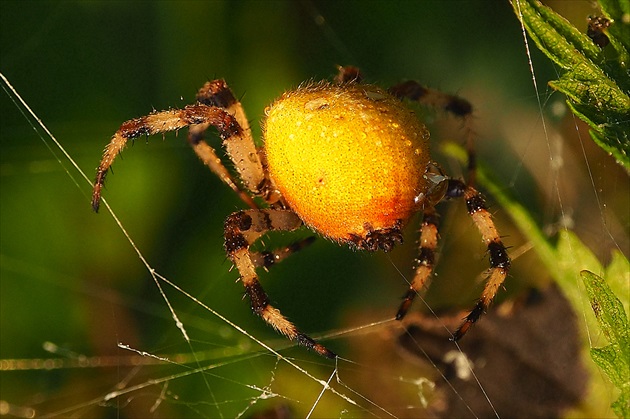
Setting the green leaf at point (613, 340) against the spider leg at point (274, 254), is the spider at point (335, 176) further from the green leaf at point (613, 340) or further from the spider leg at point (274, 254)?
the green leaf at point (613, 340)

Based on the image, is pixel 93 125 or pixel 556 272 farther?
pixel 93 125

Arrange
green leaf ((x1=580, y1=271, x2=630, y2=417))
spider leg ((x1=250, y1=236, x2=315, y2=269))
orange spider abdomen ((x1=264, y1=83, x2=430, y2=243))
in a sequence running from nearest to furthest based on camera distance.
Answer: green leaf ((x1=580, y1=271, x2=630, y2=417)) → orange spider abdomen ((x1=264, y1=83, x2=430, y2=243)) → spider leg ((x1=250, y1=236, x2=315, y2=269))

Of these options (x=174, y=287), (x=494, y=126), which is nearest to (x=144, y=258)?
(x=174, y=287)

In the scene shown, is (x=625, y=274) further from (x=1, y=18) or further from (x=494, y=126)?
(x=1, y=18)

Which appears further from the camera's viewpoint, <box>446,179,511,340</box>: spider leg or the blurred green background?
the blurred green background

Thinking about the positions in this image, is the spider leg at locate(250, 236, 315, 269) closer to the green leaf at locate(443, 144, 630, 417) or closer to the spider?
the spider

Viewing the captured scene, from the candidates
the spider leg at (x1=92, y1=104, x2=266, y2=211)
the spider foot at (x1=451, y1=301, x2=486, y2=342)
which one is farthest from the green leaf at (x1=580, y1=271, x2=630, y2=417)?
the spider leg at (x1=92, y1=104, x2=266, y2=211)

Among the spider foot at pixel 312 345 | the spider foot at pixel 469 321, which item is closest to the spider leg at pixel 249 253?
the spider foot at pixel 312 345

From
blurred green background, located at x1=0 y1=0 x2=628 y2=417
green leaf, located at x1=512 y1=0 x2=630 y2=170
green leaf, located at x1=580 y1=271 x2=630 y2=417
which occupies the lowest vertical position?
blurred green background, located at x1=0 y1=0 x2=628 y2=417

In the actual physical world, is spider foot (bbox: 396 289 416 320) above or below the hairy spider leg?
below
